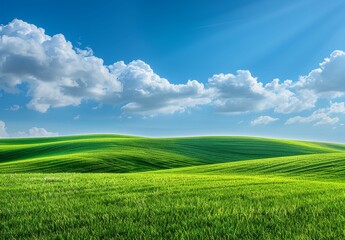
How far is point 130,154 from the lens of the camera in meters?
59.1

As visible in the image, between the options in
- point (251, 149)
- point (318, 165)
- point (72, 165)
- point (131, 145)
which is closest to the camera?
point (318, 165)

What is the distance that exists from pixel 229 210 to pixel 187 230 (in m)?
1.96

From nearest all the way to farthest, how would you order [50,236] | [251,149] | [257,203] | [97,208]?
[50,236]
[97,208]
[257,203]
[251,149]

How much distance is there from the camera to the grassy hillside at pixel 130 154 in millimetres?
48778

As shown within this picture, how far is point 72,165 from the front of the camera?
158ft

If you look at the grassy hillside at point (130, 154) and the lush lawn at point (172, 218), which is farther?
the grassy hillside at point (130, 154)

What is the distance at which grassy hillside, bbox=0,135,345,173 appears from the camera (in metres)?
48.8

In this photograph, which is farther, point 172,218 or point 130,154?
point 130,154

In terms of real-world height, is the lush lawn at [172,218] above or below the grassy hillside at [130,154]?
A: above

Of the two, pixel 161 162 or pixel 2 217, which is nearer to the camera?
pixel 2 217

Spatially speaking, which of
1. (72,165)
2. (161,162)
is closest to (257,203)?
(72,165)

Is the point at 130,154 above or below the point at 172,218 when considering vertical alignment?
below

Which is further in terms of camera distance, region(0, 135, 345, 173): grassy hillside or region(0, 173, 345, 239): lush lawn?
region(0, 135, 345, 173): grassy hillside

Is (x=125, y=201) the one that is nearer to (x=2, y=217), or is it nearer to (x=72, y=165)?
(x=2, y=217)
